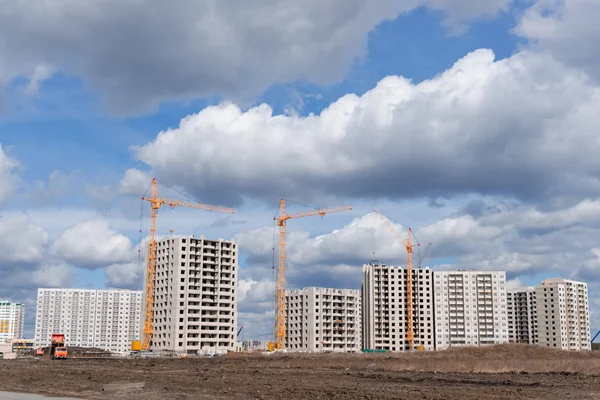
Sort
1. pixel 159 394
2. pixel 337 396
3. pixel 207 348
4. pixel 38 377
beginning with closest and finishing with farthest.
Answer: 1. pixel 337 396
2. pixel 159 394
3. pixel 38 377
4. pixel 207 348

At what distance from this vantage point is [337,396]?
4062 cm

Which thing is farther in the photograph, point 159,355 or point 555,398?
point 159,355

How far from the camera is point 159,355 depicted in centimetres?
16600

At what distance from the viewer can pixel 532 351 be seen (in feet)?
456

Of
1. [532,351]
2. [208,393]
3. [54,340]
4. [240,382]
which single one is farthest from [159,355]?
[208,393]

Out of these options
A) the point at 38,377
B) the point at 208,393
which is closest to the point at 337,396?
the point at 208,393

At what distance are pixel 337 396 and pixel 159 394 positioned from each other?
11536 millimetres

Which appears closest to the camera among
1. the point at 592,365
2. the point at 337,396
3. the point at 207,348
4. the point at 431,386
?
the point at 337,396

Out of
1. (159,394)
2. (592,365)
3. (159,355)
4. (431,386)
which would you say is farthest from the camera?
(159,355)

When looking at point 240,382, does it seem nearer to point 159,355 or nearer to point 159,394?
point 159,394

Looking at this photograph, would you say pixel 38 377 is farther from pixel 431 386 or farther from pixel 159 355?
pixel 159 355

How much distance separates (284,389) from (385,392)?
22.3 ft

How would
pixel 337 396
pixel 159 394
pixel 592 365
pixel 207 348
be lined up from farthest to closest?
1. pixel 207 348
2. pixel 592 365
3. pixel 159 394
4. pixel 337 396

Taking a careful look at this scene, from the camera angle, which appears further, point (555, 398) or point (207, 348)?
point (207, 348)
